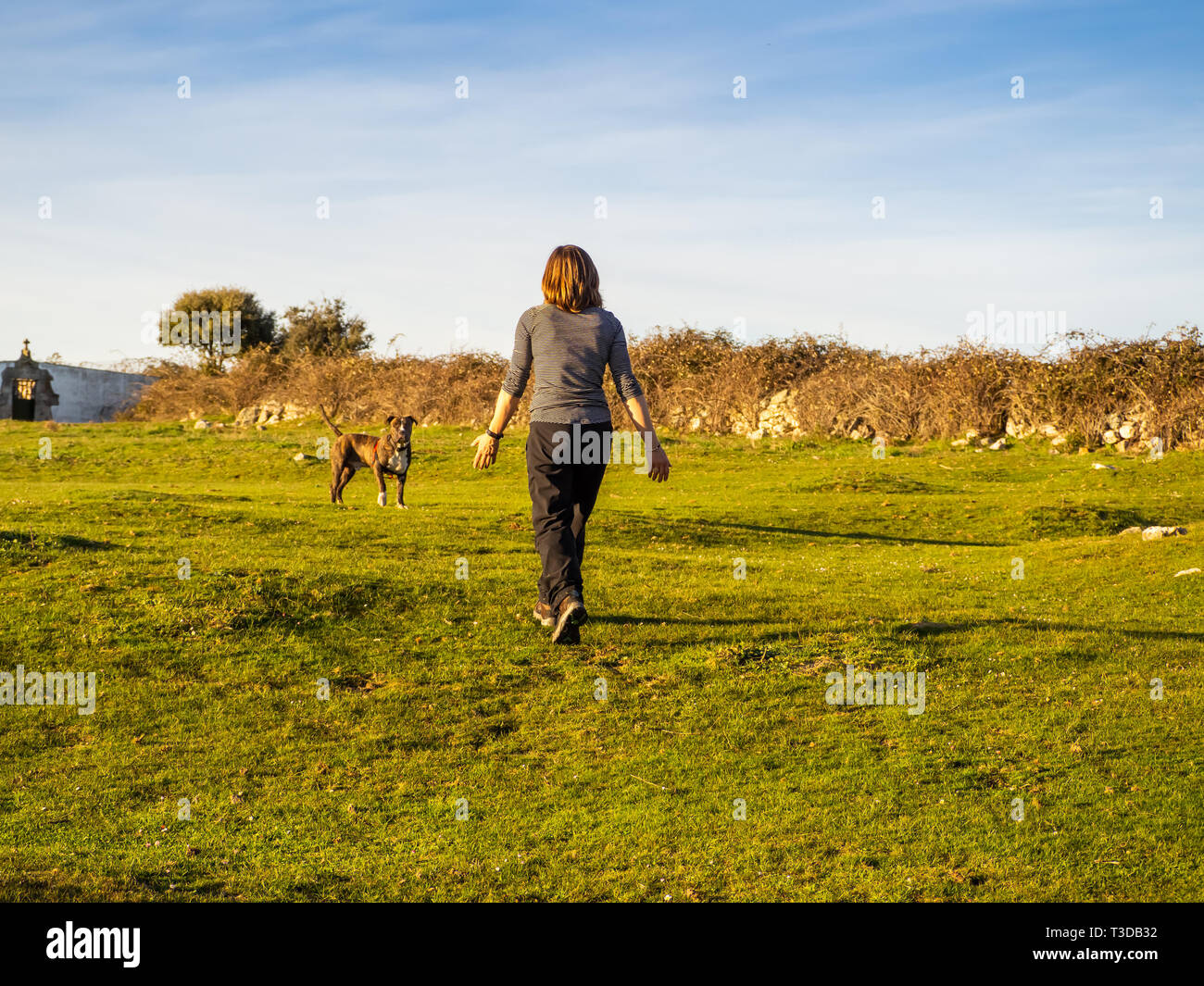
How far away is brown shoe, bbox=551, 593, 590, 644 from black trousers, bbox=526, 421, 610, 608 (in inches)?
2.6

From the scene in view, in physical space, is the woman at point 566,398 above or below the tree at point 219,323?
below

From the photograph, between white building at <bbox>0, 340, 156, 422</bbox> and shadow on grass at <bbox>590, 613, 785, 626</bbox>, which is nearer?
shadow on grass at <bbox>590, 613, 785, 626</bbox>

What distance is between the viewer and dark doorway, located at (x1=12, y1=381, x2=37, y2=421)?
168 ft

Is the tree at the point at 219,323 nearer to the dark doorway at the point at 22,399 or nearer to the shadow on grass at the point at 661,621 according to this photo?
the dark doorway at the point at 22,399

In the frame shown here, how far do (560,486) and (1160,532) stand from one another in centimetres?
1019

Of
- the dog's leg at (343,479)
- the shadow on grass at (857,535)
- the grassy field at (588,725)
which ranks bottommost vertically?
the grassy field at (588,725)

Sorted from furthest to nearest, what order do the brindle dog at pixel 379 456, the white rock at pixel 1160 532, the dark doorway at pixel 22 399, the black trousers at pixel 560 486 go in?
the dark doorway at pixel 22 399, the brindle dog at pixel 379 456, the white rock at pixel 1160 532, the black trousers at pixel 560 486

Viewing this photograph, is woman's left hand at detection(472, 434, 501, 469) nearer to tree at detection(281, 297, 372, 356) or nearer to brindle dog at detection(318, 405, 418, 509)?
brindle dog at detection(318, 405, 418, 509)

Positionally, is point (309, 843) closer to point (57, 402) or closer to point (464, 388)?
point (464, 388)

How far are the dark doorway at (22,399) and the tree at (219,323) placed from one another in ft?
22.1

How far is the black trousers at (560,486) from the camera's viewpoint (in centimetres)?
756

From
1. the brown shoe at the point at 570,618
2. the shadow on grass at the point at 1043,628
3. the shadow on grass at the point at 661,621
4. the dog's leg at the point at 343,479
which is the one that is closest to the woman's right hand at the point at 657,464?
the brown shoe at the point at 570,618

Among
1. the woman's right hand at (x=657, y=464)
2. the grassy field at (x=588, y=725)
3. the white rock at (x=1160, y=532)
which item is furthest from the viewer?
the white rock at (x=1160, y=532)

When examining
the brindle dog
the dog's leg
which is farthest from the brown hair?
the dog's leg
